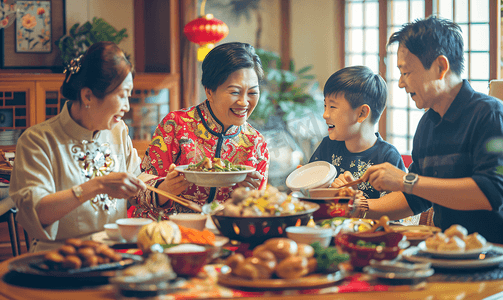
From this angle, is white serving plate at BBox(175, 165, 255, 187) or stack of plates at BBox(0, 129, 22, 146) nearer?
white serving plate at BBox(175, 165, 255, 187)

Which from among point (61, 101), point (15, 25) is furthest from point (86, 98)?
point (15, 25)

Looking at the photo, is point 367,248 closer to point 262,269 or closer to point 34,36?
point 262,269

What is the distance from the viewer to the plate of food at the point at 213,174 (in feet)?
5.50

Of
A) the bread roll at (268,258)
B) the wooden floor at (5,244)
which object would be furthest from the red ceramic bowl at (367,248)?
the wooden floor at (5,244)

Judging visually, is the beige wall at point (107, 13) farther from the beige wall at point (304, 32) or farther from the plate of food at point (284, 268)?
the plate of food at point (284, 268)

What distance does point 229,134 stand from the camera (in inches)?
86.6

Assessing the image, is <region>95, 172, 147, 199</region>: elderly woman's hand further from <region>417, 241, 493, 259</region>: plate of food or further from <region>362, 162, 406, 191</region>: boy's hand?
<region>417, 241, 493, 259</region>: plate of food

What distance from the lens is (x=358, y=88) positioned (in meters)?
2.22

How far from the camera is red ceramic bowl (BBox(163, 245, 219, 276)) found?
1.14m

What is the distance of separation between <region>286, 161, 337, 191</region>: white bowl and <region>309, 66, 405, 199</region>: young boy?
0.27 meters

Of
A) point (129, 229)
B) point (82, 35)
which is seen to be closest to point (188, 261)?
point (129, 229)

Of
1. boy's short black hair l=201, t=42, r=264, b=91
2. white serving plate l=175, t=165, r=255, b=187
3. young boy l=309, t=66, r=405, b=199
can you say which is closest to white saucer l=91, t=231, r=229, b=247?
white serving plate l=175, t=165, r=255, b=187

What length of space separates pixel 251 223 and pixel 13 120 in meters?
4.41

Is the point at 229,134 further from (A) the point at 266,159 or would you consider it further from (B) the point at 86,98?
(B) the point at 86,98
